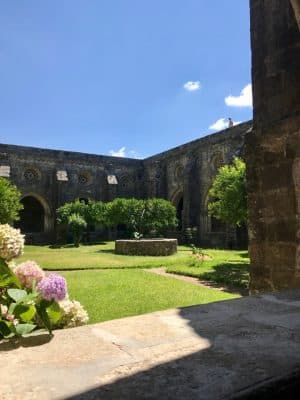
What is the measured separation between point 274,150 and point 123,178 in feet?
82.4

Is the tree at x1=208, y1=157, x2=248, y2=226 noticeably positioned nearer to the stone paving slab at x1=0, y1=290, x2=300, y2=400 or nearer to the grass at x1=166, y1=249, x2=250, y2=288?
the grass at x1=166, y1=249, x2=250, y2=288

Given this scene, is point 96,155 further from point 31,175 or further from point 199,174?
point 199,174

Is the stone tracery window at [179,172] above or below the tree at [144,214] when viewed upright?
above

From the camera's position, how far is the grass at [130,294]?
6.19 meters

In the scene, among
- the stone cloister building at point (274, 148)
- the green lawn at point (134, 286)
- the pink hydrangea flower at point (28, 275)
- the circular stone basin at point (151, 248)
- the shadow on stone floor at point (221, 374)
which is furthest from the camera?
the circular stone basin at point (151, 248)

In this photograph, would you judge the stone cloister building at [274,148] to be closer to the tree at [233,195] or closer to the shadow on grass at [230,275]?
the shadow on grass at [230,275]

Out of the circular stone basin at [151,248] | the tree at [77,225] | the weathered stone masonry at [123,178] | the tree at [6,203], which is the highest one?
the weathered stone masonry at [123,178]

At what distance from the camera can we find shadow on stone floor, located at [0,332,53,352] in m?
1.57

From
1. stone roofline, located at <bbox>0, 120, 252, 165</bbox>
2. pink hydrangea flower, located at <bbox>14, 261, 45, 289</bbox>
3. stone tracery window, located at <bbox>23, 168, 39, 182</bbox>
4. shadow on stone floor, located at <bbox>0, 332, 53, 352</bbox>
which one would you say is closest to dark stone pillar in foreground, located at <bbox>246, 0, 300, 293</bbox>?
pink hydrangea flower, located at <bbox>14, 261, 45, 289</bbox>

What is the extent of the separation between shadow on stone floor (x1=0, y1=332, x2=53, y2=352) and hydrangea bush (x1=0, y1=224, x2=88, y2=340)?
0.11 ft

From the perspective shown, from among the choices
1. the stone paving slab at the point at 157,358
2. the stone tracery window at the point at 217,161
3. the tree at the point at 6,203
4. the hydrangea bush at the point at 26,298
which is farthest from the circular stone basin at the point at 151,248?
the stone paving slab at the point at 157,358

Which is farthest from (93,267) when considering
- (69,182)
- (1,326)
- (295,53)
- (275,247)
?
(69,182)

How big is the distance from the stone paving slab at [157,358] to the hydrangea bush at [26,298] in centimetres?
9

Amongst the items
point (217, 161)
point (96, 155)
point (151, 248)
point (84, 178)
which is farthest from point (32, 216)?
point (151, 248)
